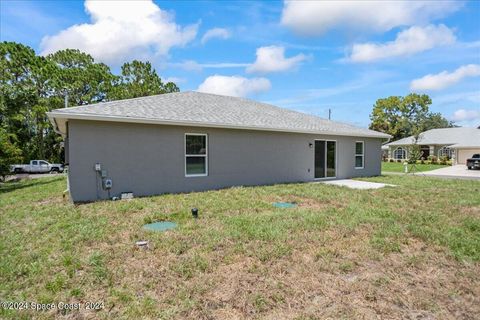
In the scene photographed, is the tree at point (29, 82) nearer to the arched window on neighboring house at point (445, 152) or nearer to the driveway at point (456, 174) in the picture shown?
the driveway at point (456, 174)

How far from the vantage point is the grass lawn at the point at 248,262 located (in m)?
3.06

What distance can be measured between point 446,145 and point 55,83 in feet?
150

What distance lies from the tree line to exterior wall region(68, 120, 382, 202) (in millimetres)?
20083

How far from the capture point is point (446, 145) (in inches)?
1411

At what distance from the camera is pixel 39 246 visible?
186 inches

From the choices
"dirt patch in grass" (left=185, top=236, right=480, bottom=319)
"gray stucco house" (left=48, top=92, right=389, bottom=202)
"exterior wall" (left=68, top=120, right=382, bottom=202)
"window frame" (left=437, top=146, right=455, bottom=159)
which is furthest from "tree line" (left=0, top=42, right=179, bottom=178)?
"window frame" (left=437, top=146, right=455, bottom=159)

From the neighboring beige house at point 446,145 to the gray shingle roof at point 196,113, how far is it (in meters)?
24.2

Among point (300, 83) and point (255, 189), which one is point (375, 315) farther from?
point (300, 83)

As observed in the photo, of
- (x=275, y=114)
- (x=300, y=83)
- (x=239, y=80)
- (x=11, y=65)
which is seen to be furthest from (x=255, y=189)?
(x=11, y=65)

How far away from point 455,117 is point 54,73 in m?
79.1

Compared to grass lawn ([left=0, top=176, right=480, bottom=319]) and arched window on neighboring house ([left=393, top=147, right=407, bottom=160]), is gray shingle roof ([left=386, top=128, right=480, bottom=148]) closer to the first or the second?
arched window on neighboring house ([left=393, top=147, right=407, bottom=160])

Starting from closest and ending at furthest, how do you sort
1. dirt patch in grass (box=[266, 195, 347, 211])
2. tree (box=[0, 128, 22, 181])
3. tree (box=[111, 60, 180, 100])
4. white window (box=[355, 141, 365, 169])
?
dirt patch in grass (box=[266, 195, 347, 211]) < tree (box=[0, 128, 22, 181]) < white window (box=[355, 141, 365, 169]) < tree (box=[111, 60, 180, 100])

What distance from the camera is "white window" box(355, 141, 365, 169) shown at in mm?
15484

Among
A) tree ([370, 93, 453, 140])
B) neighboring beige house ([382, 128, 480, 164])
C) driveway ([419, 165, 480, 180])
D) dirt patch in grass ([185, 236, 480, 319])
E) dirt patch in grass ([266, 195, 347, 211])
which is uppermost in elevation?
tree ([370, 93, 453, 140])
